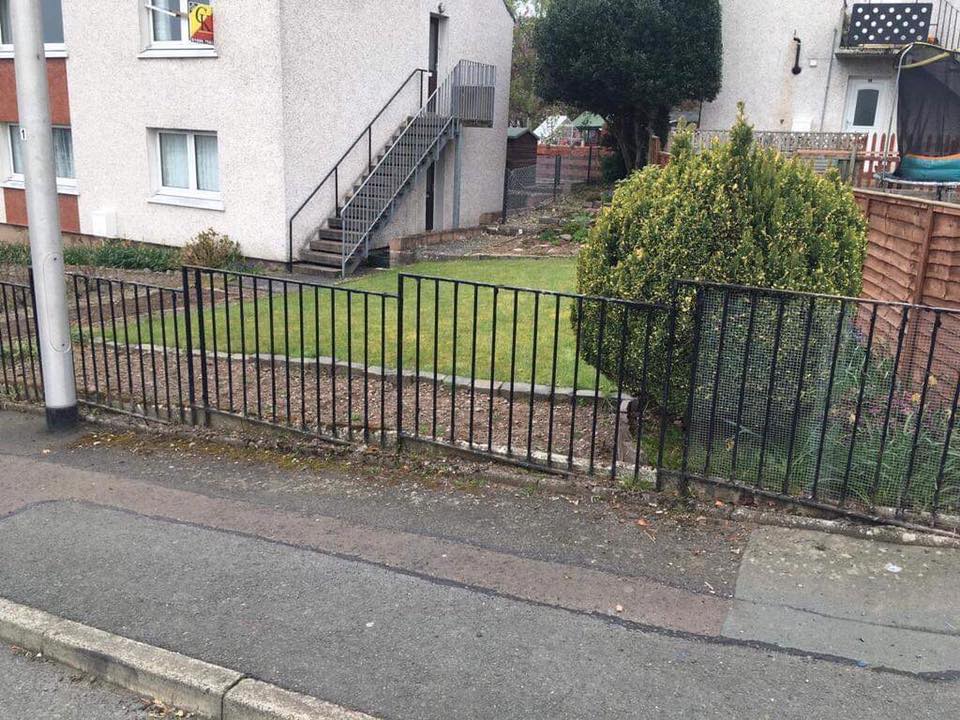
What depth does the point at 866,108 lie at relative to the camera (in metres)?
18.7

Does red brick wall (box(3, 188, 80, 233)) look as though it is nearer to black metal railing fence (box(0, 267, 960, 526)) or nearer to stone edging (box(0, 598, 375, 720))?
black metal railing fence (box(0, 267, 960, 526))

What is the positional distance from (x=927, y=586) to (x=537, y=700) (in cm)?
205

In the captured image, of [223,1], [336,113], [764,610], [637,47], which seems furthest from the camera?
[637,47]

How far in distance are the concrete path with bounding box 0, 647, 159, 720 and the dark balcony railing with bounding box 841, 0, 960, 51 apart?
62.2 ft

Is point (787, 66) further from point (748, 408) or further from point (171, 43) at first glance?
point (748, 408)

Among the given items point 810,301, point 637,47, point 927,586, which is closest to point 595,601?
point 927,586

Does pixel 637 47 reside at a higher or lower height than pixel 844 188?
higher

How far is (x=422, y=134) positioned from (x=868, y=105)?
416 inches

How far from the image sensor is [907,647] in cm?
345

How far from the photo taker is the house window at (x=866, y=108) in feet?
61.0

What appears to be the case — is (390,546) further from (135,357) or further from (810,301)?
(135,357)

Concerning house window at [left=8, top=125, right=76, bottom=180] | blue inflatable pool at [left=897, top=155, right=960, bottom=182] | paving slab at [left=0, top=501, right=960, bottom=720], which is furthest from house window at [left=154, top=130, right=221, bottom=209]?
blue inflatable pool at [left=897, top=155, right=960, bottom=182]

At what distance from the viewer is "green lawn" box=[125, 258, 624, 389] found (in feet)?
22.0

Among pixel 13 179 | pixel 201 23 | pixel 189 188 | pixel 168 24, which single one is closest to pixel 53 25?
pixel 168 24
